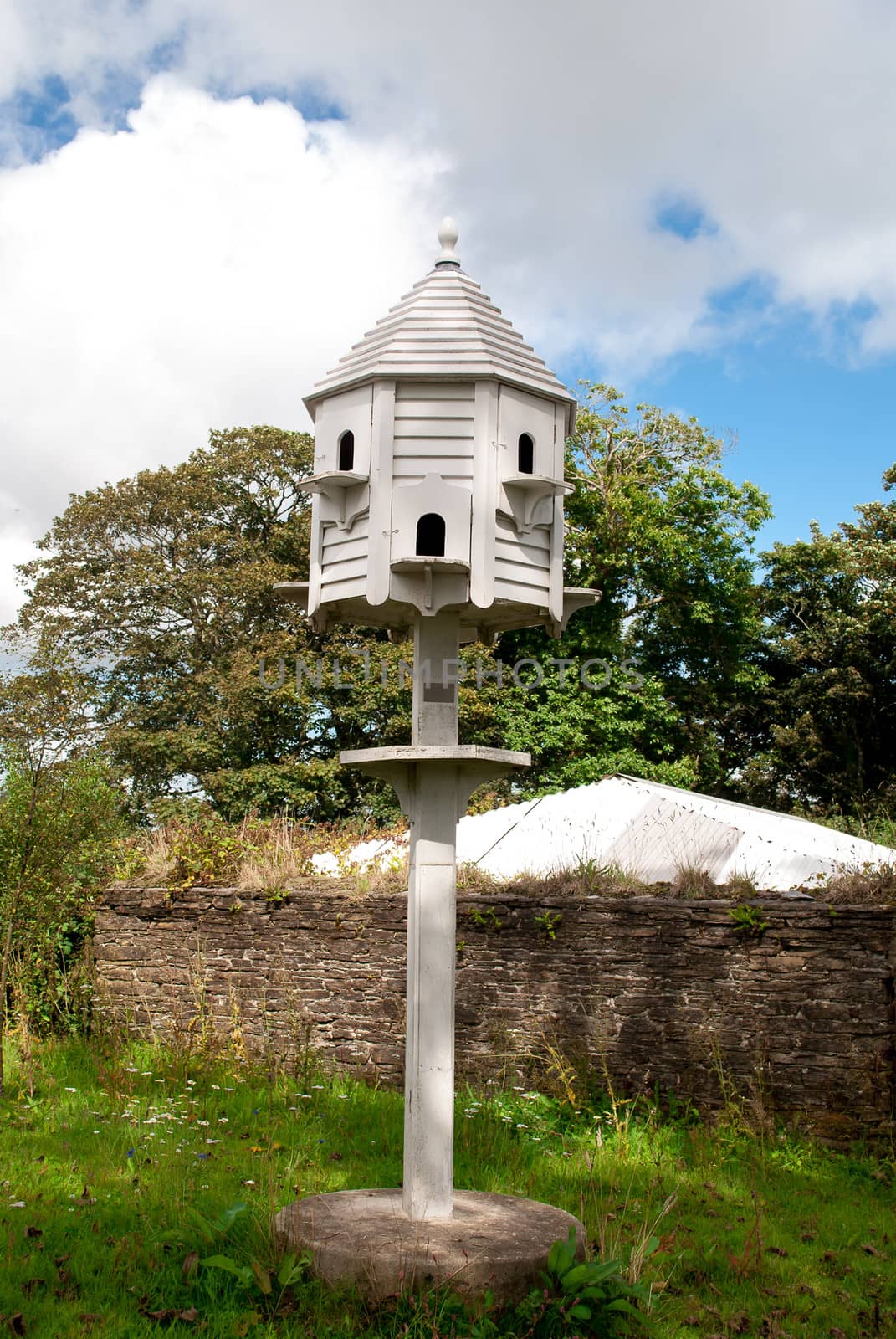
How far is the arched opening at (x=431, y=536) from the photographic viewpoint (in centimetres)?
546

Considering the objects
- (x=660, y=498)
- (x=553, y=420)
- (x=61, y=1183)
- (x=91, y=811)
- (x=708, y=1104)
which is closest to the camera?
(x=553, y=420)

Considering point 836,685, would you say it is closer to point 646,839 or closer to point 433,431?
point 646,839

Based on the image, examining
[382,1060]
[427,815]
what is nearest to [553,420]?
[427,815]

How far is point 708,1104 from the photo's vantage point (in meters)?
8.46

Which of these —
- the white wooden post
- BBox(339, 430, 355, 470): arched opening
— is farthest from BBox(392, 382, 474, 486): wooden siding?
the white wooden post

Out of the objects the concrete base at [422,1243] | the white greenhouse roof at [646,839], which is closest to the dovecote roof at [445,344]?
the concrete base at [422,1243]

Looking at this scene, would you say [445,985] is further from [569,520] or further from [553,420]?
[569,520]

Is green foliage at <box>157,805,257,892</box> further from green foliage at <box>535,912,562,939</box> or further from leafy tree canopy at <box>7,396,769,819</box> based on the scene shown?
leafy tree canopy at <box>7,396,769,819</box>

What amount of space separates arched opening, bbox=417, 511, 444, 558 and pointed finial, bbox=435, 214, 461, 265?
1457mm

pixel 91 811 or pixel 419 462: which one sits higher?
pixel 419 462

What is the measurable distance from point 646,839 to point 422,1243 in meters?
7.88

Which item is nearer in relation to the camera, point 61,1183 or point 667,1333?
point 667,1333

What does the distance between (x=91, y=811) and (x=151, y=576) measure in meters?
12.3

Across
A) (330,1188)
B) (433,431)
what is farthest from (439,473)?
(330,1188)
